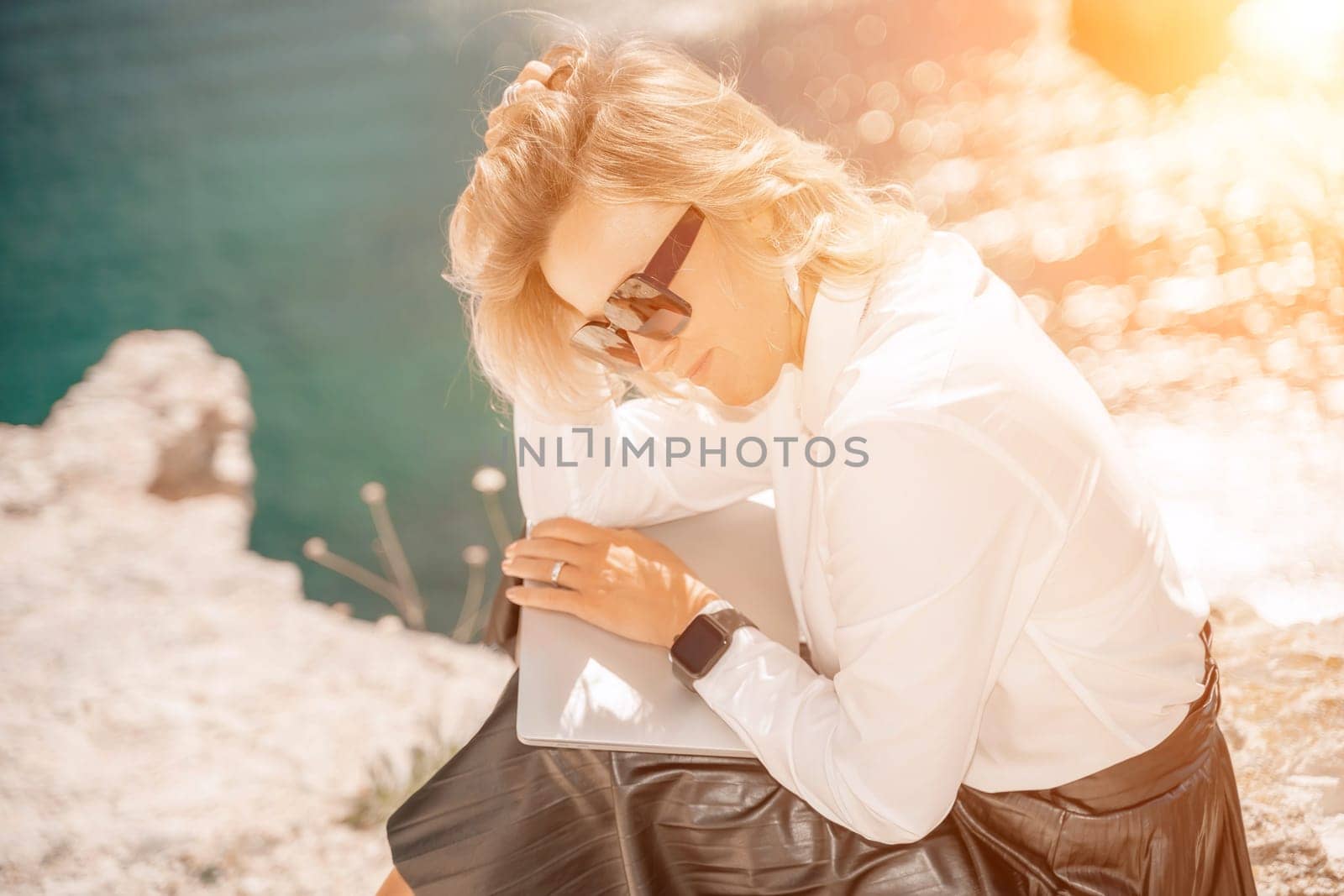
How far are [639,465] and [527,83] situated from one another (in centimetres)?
58

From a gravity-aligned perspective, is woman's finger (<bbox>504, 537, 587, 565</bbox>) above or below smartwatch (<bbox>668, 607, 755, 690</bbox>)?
above

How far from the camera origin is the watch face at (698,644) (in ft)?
3.94

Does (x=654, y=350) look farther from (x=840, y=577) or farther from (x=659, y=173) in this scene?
(x=840, y=577)

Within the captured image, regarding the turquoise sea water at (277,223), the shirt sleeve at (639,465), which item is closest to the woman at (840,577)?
the shirt sleeve at (639,465)

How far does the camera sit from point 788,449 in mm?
1459

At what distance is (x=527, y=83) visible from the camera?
4.38ft

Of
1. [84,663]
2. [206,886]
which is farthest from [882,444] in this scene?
[84,663]

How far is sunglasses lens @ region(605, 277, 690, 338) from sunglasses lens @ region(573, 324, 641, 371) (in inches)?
2.1

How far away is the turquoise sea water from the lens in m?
3.04

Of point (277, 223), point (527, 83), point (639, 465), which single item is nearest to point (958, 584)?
point (639, 465)

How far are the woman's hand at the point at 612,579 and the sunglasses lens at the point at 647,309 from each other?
0.99ft

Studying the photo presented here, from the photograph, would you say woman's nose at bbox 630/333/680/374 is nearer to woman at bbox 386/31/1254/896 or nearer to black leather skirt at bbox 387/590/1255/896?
woman at bbox 386/31/1254/896

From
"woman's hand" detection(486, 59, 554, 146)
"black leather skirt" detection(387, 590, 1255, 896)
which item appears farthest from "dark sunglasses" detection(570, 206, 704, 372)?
"black leather skirt" detection(387, 590, 1255, 896)

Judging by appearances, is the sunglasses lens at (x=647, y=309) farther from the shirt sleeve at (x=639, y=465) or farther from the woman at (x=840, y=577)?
the shirt sleeve at (x=639, y=465)
